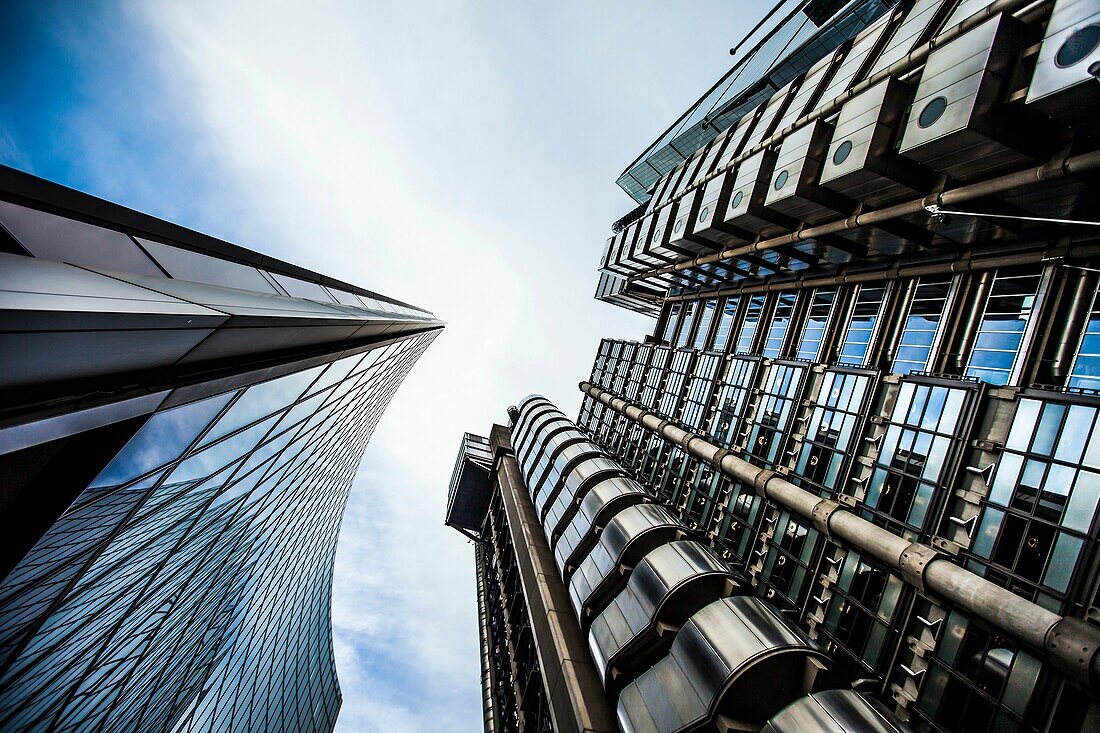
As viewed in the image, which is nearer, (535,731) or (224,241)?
(224,241)

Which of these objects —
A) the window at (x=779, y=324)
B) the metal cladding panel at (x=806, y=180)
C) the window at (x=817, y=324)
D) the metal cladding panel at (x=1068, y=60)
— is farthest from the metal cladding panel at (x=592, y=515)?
the metal cladding panel at (x=1068, y=60)

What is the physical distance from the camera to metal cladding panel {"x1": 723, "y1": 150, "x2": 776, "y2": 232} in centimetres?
2648

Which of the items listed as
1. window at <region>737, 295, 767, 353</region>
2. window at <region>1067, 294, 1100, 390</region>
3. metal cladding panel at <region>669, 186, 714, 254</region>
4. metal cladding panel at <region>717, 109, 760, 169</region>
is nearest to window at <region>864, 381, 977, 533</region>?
window at <region>1067, 294, 1100, 390</region>

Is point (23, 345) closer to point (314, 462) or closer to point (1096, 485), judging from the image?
point (314, 462)

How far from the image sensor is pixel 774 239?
2709 cm

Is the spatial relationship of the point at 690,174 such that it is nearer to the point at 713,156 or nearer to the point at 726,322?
the point at 713,156

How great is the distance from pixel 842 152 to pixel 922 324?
308 inches

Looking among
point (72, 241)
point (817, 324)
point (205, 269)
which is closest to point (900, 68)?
point (817, 324)

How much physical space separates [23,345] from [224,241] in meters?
6.40

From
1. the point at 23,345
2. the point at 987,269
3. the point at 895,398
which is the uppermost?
the point at 987,269

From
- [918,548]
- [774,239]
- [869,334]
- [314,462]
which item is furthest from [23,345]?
[774,239]

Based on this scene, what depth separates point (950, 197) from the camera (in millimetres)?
17438

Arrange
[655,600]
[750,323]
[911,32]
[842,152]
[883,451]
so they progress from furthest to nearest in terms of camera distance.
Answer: [750,323]
[911,32]
[842,152]
[883,451]
[655,600]

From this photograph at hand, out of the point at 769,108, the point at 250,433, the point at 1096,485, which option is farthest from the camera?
the point at 769,108
